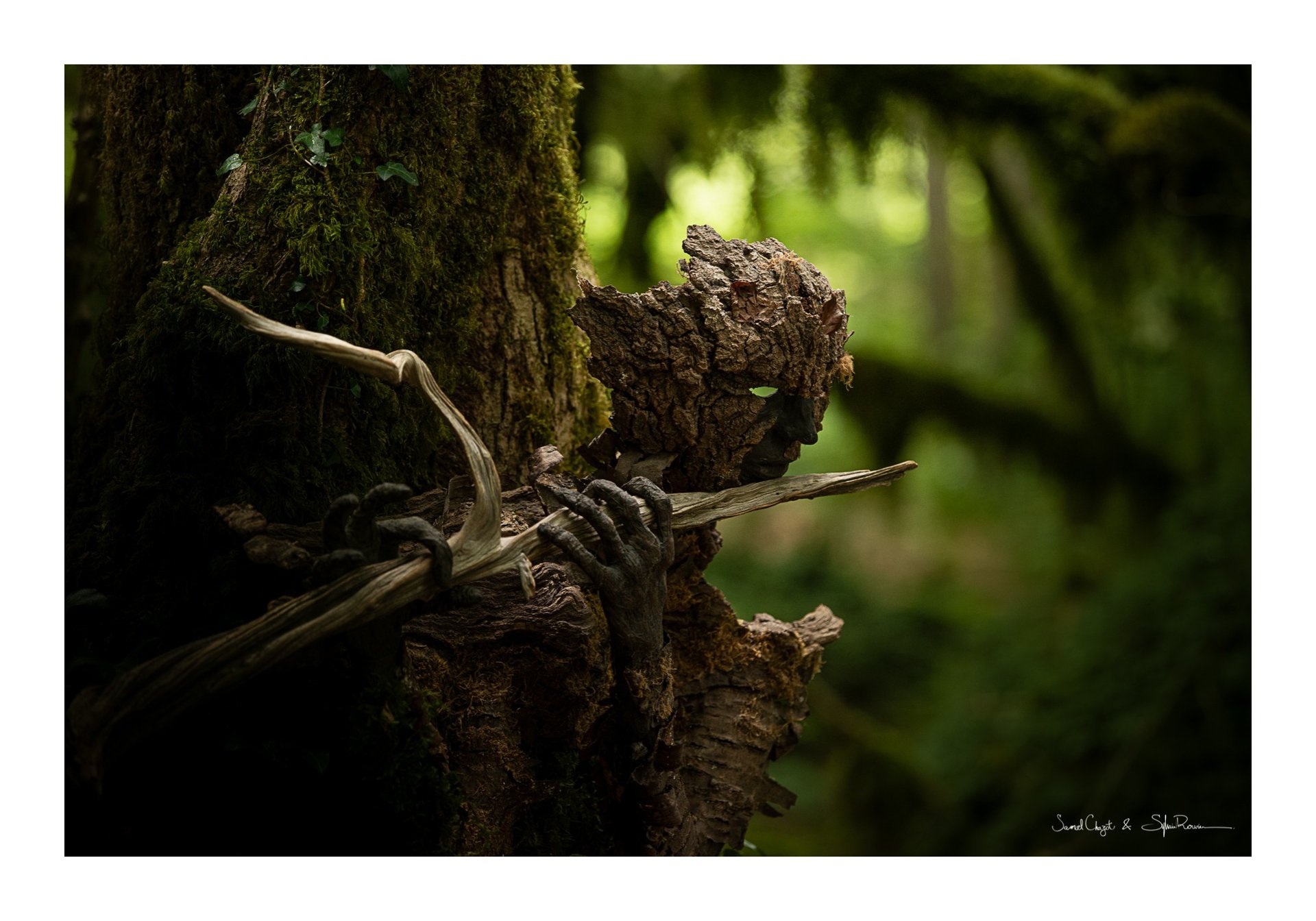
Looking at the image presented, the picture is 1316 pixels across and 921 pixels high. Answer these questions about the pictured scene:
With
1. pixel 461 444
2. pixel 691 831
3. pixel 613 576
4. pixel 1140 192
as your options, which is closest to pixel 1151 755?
pixel 1140 192

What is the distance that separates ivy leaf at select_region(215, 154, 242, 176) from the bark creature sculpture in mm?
353

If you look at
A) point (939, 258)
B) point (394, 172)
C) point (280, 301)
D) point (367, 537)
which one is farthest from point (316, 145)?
point (939, 258)

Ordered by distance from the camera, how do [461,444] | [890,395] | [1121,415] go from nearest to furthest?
[461,444] → [890,395] → [1121,415]

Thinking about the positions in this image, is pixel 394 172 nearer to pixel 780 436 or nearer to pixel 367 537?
pixel 367 537

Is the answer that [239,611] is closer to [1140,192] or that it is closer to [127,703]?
[127,703]

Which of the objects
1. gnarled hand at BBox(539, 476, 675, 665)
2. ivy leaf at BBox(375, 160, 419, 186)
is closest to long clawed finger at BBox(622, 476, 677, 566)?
gnarled hand at BBox(539, 476, 675, 665)

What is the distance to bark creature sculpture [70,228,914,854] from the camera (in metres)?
1.47

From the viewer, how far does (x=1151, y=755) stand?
3664mm

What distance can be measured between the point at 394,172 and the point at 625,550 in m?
0.87

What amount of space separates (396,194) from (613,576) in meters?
0.88

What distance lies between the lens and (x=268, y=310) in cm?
171
